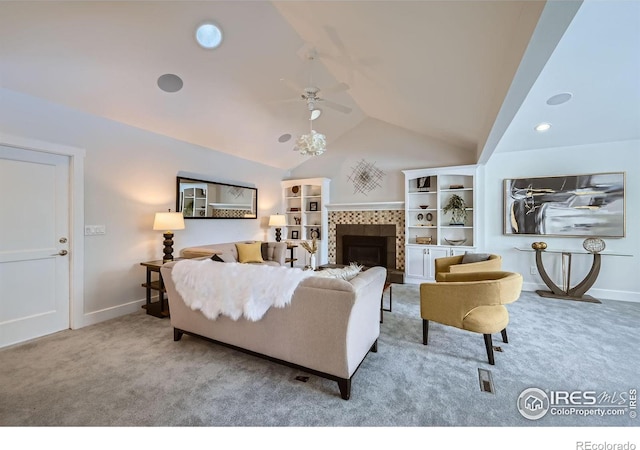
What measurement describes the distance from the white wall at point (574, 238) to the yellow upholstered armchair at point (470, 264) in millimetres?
1581

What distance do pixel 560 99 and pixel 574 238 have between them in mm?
2358

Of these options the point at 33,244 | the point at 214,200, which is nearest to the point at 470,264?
the point at 214,200

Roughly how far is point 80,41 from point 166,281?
93.9 inches

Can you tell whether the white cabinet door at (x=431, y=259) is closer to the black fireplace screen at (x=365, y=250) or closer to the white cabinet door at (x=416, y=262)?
the white cabinet door at (x=416, y=262)

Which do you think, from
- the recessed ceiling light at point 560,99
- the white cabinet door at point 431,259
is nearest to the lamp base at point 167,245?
the white cabinet door at point 431,259

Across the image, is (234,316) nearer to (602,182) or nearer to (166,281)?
(166,281)

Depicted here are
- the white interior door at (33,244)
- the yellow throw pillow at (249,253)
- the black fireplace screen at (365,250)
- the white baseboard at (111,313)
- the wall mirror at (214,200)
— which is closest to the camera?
the white interior door at (33,244)

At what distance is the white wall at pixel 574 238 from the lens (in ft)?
12.9

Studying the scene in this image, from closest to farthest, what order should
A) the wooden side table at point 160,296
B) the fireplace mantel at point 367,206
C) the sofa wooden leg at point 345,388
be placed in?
the sofa wooden leg at point 345,388, the wooden side table at point 160,296, the fireplace mantel at point 367,206

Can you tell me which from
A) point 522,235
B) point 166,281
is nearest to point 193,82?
point 166,281

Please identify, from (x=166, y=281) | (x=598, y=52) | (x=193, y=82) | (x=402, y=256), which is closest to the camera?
(x=598, y=52)

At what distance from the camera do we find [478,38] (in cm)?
210
